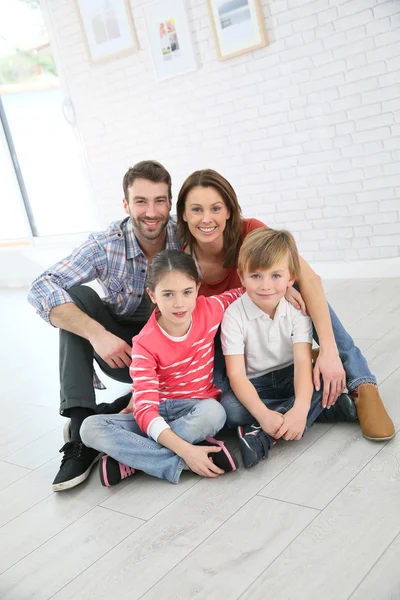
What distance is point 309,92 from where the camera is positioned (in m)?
3.46

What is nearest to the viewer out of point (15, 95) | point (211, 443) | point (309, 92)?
point (211, 443)

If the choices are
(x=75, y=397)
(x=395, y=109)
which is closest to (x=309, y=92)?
(x=395, y=109)

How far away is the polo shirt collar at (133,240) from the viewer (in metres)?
2.18

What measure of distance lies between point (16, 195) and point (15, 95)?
849mm

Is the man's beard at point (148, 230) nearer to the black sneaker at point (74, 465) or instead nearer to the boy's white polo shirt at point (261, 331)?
the boy's white polo shirt at point (261, 331)

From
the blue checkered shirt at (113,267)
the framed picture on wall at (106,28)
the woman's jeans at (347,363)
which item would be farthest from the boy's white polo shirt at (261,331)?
the framed picture on wall at (106,28)

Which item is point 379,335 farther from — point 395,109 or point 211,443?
point 395,109

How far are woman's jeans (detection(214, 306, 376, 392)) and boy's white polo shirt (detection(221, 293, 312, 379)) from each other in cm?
10

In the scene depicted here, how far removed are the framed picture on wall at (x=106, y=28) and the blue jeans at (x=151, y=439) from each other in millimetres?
3106

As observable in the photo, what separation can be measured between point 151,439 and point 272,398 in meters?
0.42

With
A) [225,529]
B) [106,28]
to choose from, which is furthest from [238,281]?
[106,28]

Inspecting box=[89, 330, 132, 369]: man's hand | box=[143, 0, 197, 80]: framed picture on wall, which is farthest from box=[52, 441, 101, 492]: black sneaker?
box=[143, 0, 197, 80]: framed picture on wall

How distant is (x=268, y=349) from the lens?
1900 mm

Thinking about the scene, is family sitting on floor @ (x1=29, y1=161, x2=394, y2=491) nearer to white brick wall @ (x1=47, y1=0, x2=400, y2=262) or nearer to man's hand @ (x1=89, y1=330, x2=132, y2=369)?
man's hand @ (x1=89, y1=330, x2=132, y2=369)
